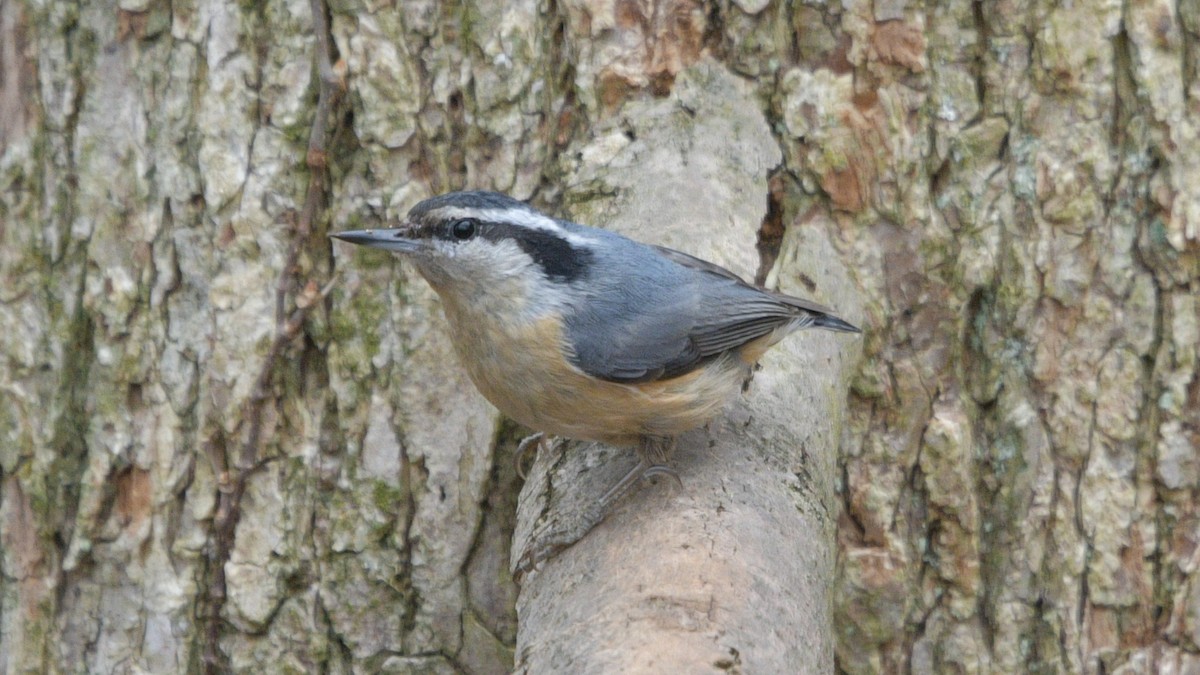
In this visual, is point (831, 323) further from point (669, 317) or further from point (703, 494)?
point (703, 494)

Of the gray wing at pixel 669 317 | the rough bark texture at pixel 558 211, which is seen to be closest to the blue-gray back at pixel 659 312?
the gray wing at pixel 669 317

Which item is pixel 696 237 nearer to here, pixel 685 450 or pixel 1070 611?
pixel 685 450

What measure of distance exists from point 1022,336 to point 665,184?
106 centimetres

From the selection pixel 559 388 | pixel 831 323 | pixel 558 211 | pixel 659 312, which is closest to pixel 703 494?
pixel 559 388

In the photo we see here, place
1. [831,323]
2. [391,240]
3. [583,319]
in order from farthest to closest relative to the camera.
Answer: [831,323], [583,319], [391,240]

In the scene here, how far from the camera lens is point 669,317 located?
3143mm

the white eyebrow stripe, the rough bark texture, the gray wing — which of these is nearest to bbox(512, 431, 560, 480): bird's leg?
the rough bark texture

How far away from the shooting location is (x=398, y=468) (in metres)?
3.62

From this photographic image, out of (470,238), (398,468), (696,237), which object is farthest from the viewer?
(398,468)

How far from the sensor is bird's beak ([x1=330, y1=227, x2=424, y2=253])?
2957mm

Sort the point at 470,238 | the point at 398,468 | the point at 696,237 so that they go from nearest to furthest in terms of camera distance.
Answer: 1. the point at 470,238
2. the point at 696,237
3. the point at 398,468

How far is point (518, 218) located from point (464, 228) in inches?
5.0


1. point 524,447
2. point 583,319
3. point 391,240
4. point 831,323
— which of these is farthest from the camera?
point 524,447

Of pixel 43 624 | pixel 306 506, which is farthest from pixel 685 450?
pixel 43 624
